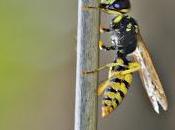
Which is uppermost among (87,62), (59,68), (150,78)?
(87,62)

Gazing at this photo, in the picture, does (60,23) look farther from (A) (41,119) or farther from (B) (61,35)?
(A) (41,119)

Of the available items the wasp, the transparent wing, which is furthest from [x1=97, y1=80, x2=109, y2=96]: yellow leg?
the transparent wing

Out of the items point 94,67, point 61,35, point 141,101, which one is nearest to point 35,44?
point 61,35

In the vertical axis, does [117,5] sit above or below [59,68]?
above

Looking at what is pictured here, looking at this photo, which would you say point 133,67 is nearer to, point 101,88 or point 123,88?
point 123,88

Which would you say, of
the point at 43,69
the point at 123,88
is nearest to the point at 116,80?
the point at 123,88

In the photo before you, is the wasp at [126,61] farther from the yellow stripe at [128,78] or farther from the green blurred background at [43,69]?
the green blurred background at [43,69]
